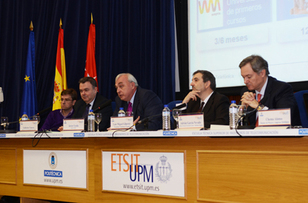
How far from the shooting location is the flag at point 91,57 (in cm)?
474

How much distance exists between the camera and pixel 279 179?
1951 millimetres

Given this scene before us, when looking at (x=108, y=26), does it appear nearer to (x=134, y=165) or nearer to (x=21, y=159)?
(x=21, y=159)

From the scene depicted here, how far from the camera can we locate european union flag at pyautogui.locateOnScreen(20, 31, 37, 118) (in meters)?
5.15

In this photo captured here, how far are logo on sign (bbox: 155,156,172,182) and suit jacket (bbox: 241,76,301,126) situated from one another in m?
0.85

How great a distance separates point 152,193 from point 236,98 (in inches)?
76.4

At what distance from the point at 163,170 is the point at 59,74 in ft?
10.3

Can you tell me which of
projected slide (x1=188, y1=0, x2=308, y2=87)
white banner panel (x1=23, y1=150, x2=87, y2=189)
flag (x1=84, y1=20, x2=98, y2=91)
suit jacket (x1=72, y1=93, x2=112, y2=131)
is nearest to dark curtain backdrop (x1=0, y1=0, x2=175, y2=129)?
flag (x1=84, y1=20, x2=98, y2=91)

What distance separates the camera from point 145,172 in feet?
7.97

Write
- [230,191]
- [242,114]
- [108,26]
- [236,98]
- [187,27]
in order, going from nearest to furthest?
[230,191], [242,114], [236,98], [187,27], [108,26]

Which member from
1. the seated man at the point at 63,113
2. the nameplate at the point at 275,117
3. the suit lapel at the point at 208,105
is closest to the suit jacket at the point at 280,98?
the suit lapel at the point at 208,105

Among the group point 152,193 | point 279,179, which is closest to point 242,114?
point 279,179

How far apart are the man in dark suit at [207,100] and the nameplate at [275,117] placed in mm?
775

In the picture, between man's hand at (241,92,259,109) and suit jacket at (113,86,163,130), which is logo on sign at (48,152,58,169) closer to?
suit jacket at (113,86,163,130)

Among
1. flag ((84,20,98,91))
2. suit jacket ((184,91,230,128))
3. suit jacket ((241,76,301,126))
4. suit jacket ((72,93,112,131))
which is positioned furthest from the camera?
flag ((84,20,98,91))
